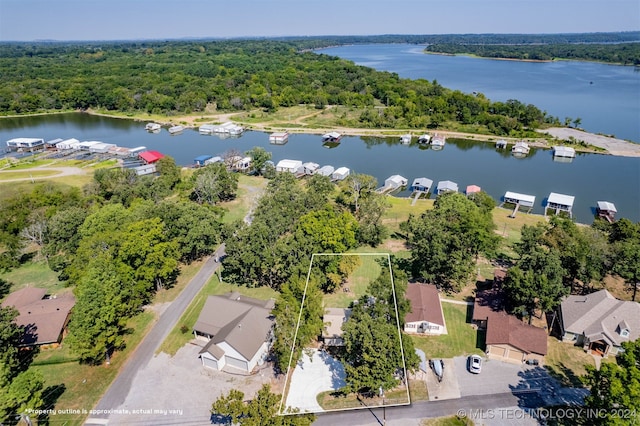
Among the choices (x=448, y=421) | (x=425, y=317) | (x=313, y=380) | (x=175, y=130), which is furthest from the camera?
(x=175, y=130)

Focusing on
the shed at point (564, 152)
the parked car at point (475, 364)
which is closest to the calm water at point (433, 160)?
the shed at point (564, 152)

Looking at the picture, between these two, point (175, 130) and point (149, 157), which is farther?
point (175, 130)

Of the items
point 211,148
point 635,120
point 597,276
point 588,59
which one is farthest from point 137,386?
point 588,59

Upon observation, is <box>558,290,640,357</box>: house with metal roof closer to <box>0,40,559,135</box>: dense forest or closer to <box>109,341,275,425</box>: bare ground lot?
<box>109,341,275,425</box>: bare ground lot

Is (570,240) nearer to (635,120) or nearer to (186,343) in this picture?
(186,343)

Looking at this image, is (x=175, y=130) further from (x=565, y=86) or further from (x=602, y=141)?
(x=565, y=86)

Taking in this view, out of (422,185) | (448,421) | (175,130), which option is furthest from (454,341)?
(175,130)
